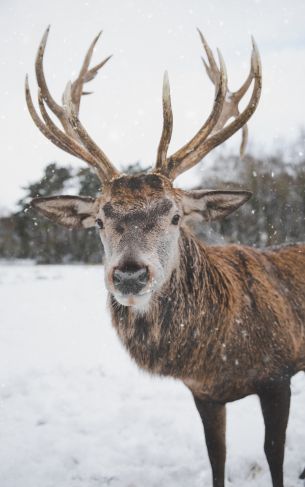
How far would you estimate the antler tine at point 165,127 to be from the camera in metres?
3.08

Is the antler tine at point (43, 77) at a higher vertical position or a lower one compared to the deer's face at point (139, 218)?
higher

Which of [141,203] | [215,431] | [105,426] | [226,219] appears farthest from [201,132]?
[226,219]

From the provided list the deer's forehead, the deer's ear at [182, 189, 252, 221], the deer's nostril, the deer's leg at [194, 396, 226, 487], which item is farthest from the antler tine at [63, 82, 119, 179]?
the deer's leg at [194, 396, 226, 487]

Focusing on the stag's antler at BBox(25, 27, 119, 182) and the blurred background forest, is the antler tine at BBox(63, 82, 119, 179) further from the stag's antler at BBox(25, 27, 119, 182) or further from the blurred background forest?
the blurred background forest

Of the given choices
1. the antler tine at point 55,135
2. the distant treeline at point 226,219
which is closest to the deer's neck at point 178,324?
the antler tine at point 55,135

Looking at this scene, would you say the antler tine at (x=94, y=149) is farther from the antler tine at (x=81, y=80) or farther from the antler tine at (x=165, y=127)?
the antler tine at (x=81, y=80)

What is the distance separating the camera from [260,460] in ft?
12.0

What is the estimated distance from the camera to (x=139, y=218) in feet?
8.64

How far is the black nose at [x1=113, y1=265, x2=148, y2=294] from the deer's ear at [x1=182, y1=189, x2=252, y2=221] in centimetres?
88

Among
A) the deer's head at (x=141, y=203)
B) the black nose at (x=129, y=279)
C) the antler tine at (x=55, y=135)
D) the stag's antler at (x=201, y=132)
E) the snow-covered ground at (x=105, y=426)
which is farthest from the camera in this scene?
the snow-covered ground at (x=105, y=426)

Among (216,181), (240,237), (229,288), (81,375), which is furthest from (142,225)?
(216,181)

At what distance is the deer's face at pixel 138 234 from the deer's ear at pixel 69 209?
231 millimetres

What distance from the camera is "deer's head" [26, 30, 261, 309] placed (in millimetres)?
2410

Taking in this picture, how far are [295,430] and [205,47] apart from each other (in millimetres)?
3999
